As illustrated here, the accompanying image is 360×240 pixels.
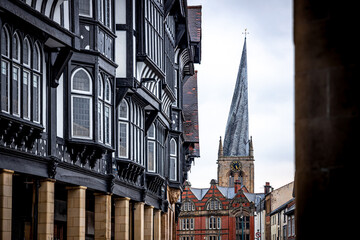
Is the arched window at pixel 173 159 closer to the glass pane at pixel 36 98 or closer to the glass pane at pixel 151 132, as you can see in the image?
the glass pane at pixel 151 132

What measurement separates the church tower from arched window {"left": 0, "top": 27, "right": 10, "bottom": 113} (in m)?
164

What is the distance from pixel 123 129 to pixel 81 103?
19.6 feet

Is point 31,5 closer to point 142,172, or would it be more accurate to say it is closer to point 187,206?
point 142,172

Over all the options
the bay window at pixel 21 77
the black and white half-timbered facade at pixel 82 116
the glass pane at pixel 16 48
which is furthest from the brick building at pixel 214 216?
the glass pane at pixel 16 48

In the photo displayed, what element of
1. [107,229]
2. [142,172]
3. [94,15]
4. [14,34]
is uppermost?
[94,15]

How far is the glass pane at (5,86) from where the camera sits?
18453 mm

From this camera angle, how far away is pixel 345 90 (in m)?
7.05

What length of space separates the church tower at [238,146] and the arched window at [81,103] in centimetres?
15914

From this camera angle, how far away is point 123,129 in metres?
29.5

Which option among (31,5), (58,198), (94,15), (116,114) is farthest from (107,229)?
(31,5)

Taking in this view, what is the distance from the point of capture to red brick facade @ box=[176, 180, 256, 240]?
14162 cm

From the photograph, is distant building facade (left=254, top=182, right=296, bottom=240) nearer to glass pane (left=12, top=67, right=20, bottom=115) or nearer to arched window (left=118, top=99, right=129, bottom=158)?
arched window (left=118, top=99, right=129, bottom=158)

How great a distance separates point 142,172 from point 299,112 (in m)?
25.3

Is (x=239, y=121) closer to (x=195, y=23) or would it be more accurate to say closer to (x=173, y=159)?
(x=195, y=23)
